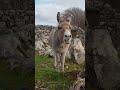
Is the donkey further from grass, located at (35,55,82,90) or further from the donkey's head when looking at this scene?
grass, located at (35,55,82,90)

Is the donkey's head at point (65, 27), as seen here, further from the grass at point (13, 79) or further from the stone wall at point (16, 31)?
the grass at point (13, 79)

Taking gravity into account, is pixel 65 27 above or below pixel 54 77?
above

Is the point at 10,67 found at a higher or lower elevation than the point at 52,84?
higher

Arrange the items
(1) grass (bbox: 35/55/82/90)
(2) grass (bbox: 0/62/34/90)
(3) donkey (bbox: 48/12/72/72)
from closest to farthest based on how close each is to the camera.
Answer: (2) grass (bbox: 0/62/34/90)
(3) donkey (bbox: 48/12/72/72)
(1) grass (bbox: 35/55/82/90)

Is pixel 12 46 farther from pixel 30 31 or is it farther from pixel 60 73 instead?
pixel 60 73

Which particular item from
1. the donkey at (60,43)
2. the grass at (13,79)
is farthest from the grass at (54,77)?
the grass at (13,79)

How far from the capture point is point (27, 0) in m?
6.48

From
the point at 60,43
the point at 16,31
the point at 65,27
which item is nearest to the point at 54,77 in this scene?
the point at 60,43

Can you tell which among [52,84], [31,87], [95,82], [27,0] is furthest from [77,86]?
[27,0]

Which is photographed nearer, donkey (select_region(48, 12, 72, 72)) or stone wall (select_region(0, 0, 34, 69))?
stone wall (select_region(0, 0, 34, 69))

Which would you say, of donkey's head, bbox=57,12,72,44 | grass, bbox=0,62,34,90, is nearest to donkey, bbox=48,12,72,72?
donkey's head, bbox=57,12,72,44

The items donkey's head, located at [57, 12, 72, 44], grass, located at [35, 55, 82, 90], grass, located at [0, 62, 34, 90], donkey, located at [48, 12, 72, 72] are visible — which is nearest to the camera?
grass, located at [0, 62, 34, 90]

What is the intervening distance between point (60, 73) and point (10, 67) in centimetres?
274

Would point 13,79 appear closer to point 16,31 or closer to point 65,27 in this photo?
point 16,31
